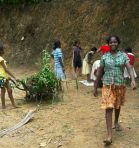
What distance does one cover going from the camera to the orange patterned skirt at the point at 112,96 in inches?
264

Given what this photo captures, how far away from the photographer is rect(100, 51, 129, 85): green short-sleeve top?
669cm

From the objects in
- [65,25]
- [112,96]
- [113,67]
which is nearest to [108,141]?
[112,96]

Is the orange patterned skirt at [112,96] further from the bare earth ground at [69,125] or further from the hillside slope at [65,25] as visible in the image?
the hillside slope at [65,25]

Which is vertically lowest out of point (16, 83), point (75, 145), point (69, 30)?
point (75, 145)

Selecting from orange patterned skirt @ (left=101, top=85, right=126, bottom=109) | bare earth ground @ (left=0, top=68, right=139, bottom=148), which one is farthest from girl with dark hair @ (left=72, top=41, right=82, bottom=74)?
orange patterned skirt @ (left=101, top=85, right=126, bottom=109)

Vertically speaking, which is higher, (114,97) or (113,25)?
(113,25)

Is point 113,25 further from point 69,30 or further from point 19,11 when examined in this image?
point 19,11

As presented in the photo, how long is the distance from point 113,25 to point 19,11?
623 centimetres

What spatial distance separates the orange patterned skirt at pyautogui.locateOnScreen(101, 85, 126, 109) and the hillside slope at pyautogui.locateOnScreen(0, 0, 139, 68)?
6.61 meters

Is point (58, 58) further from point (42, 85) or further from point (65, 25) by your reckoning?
point (65, 25)

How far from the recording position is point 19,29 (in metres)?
19.5

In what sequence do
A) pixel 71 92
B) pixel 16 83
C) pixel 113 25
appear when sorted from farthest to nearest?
pixel 113 25
pixel 71 92
pixel 16 83

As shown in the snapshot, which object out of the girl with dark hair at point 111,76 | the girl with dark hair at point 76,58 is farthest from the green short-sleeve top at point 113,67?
the girl with dark hair at point 76,58

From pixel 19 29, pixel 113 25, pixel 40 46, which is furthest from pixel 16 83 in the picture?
pixel 19 29
